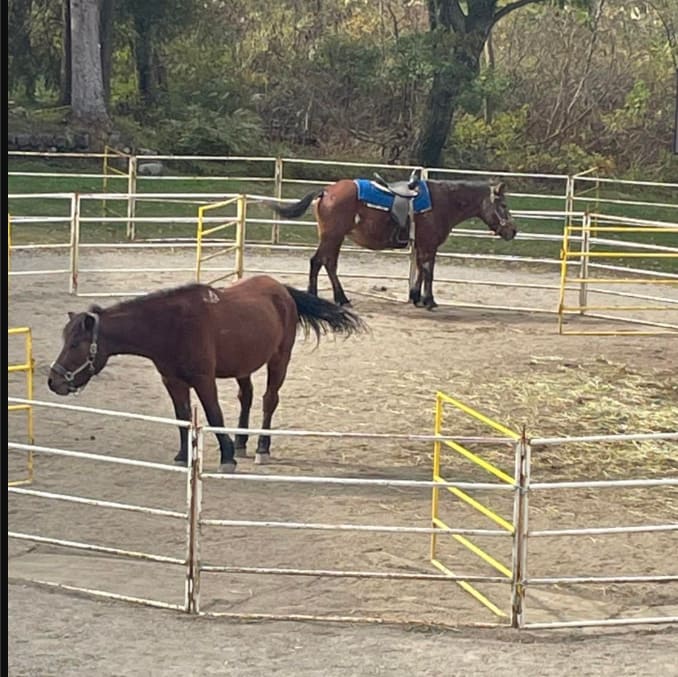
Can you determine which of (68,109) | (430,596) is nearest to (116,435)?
(430,596)

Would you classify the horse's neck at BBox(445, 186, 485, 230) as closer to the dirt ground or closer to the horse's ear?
the horse's ear

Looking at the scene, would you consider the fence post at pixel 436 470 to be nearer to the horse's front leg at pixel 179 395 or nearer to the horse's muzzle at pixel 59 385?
the horse's front leg at pixel 179 395

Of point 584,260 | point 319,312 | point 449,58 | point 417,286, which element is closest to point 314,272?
point 417,286

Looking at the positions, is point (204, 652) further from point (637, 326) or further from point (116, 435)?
point (637, 326)

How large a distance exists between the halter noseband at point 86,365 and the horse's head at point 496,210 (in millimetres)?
6979

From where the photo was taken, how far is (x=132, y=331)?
7.84 metres

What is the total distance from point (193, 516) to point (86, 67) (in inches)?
717

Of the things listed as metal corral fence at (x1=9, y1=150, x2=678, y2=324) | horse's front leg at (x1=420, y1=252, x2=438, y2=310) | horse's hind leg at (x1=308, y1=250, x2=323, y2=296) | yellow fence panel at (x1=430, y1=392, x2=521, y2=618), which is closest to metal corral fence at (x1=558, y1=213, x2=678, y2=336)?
metal corral fence at (x1=9, y1=150, x2=678, y2=324)

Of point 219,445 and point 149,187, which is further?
point 149,187

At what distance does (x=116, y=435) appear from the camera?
897 cm

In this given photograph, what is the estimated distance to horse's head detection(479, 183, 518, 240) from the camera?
1400 centimetres

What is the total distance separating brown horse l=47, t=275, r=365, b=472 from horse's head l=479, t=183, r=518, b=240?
19.1ft

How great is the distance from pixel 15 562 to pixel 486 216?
842 centimetres

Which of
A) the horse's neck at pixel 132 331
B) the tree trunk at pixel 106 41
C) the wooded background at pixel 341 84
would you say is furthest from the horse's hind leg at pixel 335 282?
the tree trunk at pixel 106 41
